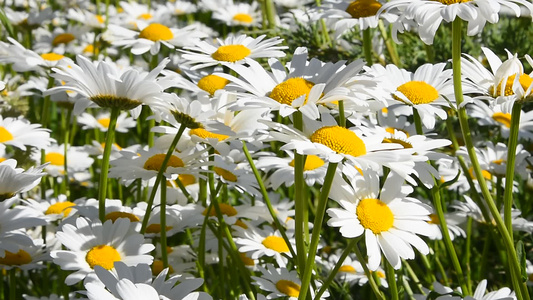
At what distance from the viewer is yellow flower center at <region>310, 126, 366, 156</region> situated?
2.80ft

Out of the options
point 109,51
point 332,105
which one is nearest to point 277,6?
point 109,51

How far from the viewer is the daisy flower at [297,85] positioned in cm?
87

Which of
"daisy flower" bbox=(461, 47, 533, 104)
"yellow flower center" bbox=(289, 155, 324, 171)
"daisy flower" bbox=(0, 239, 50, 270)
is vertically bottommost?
"daisy flower" bbox=(0, 239, 50, 270)

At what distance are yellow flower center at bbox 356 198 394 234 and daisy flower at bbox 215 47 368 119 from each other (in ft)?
0.52

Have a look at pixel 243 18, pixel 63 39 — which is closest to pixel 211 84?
pixel 63 39

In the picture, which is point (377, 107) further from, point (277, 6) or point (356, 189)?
point (277, 6)

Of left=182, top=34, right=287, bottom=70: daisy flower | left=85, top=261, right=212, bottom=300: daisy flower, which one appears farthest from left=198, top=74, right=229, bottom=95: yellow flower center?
left=85, top=261, right=212, bottom=300: daisy flower

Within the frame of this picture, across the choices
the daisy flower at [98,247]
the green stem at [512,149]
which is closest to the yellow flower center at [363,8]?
the green stem at [512,149]

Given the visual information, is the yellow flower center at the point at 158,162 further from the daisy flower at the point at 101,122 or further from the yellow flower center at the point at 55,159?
the daisy flower at the point at 101,122

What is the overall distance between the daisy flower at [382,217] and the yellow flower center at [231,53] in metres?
0.40

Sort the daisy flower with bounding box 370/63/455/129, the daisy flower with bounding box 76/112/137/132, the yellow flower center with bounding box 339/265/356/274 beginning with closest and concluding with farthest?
1. the daisy flower with bounding box 370/63/455/129
2. the yellow flower center with bounding box 339/265/356/274
3. the daisy flower with bounding box 76/112/137/132

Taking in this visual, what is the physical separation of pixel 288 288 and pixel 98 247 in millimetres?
322

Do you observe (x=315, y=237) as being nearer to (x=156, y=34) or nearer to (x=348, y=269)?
(x=348, y=269)

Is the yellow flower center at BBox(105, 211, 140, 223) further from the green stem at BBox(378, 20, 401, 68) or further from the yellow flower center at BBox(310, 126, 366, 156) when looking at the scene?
the green stem at BBox(378, 20, 401, 68)
